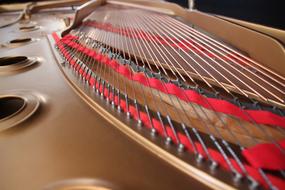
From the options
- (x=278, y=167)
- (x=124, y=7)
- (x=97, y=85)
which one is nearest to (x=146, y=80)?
(x=97, y=85)

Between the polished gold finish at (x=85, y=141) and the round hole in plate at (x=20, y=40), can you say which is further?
the round hole in plate at (x=20, y=40)

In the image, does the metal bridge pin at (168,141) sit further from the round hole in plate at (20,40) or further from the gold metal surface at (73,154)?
the round hole in plate at (20,40)

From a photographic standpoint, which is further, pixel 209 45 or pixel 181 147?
pixel 209 45

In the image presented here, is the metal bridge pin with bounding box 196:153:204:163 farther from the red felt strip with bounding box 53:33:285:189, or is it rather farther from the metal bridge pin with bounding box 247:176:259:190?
the metal bridge pin with bounding box 247:176:259:190

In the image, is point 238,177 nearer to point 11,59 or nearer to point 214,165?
point 214,165

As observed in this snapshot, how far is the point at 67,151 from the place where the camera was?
0.73m

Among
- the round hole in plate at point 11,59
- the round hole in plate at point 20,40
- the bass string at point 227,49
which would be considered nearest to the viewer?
the bass string at point 227,49

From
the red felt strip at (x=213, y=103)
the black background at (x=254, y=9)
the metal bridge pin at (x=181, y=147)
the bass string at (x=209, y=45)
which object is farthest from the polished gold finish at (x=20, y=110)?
the black background at (x=254, y=9)

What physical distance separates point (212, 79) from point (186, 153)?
502mm

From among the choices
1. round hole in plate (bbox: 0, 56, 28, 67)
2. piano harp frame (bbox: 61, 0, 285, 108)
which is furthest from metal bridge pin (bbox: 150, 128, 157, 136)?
round hole in plate (bbox: 0, 56, 28, 67)

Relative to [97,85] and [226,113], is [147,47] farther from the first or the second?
[226,113]

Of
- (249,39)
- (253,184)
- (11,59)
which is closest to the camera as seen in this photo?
(253,184)

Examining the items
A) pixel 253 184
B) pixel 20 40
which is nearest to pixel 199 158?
pixel 253 184

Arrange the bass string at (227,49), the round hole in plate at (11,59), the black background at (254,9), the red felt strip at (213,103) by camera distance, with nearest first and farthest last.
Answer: the red felt strip at (213,103), the bass string at (227,49), the round hole in plate at (11,59), the black background at (254,9)
